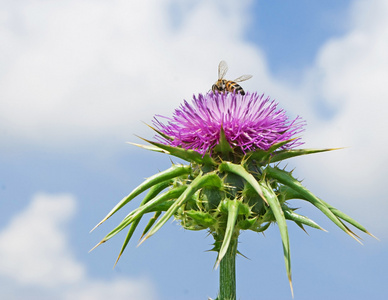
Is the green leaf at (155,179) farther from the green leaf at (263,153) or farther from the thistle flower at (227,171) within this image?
the green leaf at (263,153)

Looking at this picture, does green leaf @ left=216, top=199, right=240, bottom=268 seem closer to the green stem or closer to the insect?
the green stem

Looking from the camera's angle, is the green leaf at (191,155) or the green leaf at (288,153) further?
the green leaf at (288,153)

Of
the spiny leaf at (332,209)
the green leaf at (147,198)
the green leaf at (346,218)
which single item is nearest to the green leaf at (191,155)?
the green leaf at (147,198)

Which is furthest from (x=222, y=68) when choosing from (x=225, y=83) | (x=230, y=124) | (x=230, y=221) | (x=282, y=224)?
(x=282, y=224)

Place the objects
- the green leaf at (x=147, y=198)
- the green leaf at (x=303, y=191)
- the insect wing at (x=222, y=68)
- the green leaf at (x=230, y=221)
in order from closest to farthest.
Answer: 1. the green leaf at (x=230, y=221)
2. the green leaf at (x=303, y=191)
3. the green leaf at (x=147, y=198)
4. the insect wing at (x=222, y=68)

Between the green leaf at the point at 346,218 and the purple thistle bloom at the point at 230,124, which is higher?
the purple thistle bloom at the point at 230,124

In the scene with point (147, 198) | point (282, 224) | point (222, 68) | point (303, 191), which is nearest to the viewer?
point (282, 224)

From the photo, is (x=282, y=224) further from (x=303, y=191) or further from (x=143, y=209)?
(x=143, y=209)

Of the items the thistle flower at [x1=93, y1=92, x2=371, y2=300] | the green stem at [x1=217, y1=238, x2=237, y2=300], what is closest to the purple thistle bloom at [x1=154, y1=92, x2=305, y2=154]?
the thistle flower at [x1=93, y1=92, x2=371, y2=300]
